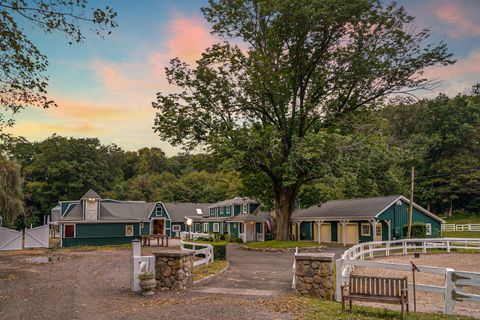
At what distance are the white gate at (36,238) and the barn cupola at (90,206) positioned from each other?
4380 mm

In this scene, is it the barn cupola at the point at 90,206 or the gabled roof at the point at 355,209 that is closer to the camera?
the gabled roof at the point at 355,209

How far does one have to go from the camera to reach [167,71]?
30.5 m

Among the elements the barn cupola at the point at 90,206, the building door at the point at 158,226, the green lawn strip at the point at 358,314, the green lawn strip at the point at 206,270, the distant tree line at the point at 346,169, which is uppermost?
the distant tree line at the point at 346,169

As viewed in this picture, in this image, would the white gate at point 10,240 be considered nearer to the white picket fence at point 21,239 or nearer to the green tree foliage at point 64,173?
the white picket fence at point 21,239

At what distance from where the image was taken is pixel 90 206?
4022 cm

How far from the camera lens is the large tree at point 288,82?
27094 millimetres

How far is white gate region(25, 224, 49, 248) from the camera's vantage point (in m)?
35.5

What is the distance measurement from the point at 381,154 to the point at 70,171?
195 ft

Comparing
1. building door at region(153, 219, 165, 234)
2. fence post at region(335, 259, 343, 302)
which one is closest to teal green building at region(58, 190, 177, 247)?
building door at region(153, 219, 165, 234)

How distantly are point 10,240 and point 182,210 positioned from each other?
22914 millimetres

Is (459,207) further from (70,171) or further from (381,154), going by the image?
(70,171)

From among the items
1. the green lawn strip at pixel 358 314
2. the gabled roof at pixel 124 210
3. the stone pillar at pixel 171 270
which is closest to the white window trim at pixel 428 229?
the green lawn strip at pixel 358 314

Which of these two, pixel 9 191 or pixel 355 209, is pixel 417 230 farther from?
pixel 9 191

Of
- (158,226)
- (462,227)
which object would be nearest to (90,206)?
(158,226)
